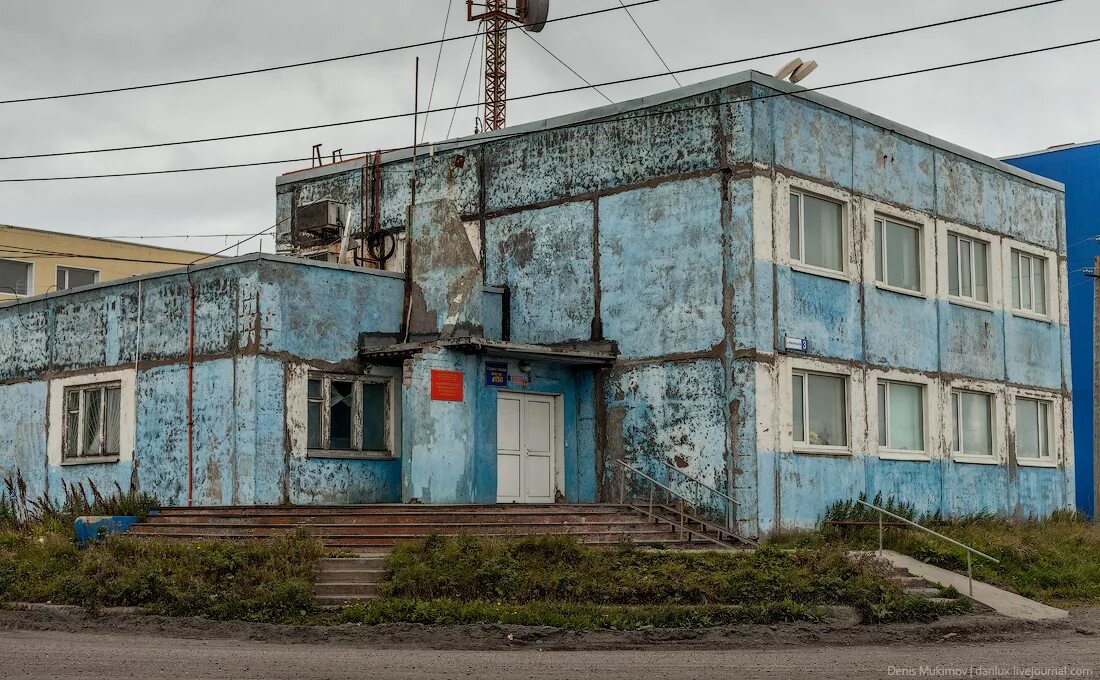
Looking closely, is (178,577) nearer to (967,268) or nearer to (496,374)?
(496,374)

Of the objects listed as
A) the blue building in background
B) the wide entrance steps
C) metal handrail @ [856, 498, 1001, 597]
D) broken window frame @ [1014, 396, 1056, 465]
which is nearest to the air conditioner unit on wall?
the wide entrance steps

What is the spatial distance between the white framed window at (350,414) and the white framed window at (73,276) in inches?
1217

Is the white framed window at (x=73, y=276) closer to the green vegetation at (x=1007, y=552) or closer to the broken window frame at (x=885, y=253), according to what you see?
the broken window frame at (x=885, y=253)

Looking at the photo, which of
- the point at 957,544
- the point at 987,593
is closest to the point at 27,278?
the point at 957,544

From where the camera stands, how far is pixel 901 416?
76.6 ft

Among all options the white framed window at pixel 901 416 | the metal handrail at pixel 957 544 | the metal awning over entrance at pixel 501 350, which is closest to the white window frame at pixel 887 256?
the white framed window at pixel 901 416

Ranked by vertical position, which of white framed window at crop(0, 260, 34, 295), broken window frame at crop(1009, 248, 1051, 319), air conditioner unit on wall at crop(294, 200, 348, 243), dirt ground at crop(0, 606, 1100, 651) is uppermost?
white framed window at crop(0, 260, 34, 295)

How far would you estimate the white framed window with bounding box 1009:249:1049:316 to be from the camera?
26891 mm

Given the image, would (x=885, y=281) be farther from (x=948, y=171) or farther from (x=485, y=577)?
(x=485, y=577)

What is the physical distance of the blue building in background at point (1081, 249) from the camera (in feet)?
112

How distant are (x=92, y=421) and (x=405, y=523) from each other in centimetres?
791

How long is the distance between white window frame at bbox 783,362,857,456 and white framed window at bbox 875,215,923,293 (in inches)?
88.4

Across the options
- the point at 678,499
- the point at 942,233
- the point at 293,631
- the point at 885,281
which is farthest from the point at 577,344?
the point at 293,631

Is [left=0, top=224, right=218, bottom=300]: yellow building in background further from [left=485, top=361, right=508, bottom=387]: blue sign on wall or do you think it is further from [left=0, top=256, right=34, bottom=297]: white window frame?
A: [left=485, top=361, right=508, bottom=387]: blue sign on wall
